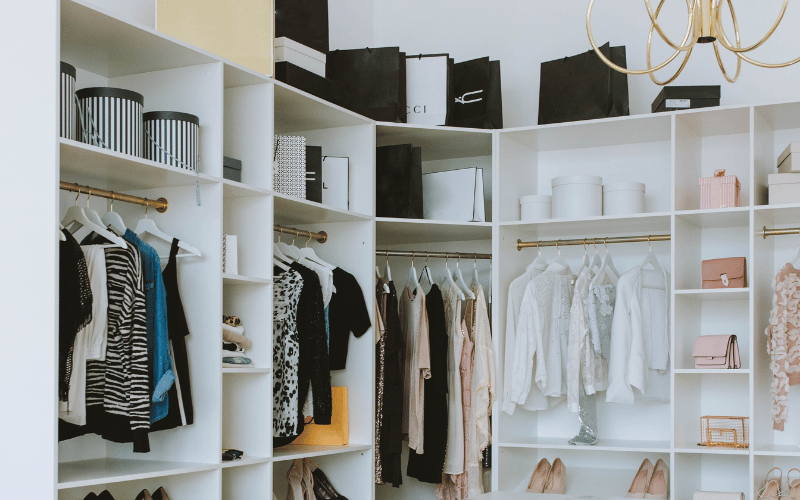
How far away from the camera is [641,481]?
4.23 meters

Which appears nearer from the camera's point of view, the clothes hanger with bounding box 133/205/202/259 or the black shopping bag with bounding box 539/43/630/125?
the clothes hanger with bounding box 133/205/202/259

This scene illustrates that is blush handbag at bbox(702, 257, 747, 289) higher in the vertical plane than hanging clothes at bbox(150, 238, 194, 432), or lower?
higher

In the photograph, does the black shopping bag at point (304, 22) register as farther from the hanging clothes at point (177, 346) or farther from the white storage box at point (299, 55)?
the hanging clothes at point (177, 346)

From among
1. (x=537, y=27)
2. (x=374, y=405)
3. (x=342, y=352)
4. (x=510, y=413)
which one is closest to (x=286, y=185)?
(x=342, y=352)

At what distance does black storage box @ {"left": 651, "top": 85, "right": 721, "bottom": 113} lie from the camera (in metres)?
4.06

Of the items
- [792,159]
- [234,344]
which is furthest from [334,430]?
[792,159]

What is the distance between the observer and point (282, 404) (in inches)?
144

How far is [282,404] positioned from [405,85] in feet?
5.49

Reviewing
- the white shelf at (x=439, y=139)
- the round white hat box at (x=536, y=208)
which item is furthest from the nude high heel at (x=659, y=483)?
the white shelf at (x=439, y=139)

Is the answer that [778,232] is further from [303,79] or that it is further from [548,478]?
[303,79]

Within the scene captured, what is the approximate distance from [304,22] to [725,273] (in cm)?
224

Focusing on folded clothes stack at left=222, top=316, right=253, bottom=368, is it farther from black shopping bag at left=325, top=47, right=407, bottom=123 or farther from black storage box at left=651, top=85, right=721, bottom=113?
black storage box at left=651, top=85, right=721, bottom=113

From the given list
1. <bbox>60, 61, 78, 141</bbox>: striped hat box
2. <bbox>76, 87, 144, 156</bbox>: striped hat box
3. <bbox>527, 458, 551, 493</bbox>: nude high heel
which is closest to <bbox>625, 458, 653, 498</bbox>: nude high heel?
<bbox>527, 458, 551, 493</bbox>: nude high heel

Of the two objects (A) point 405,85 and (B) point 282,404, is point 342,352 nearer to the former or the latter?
(B) point 282,404
